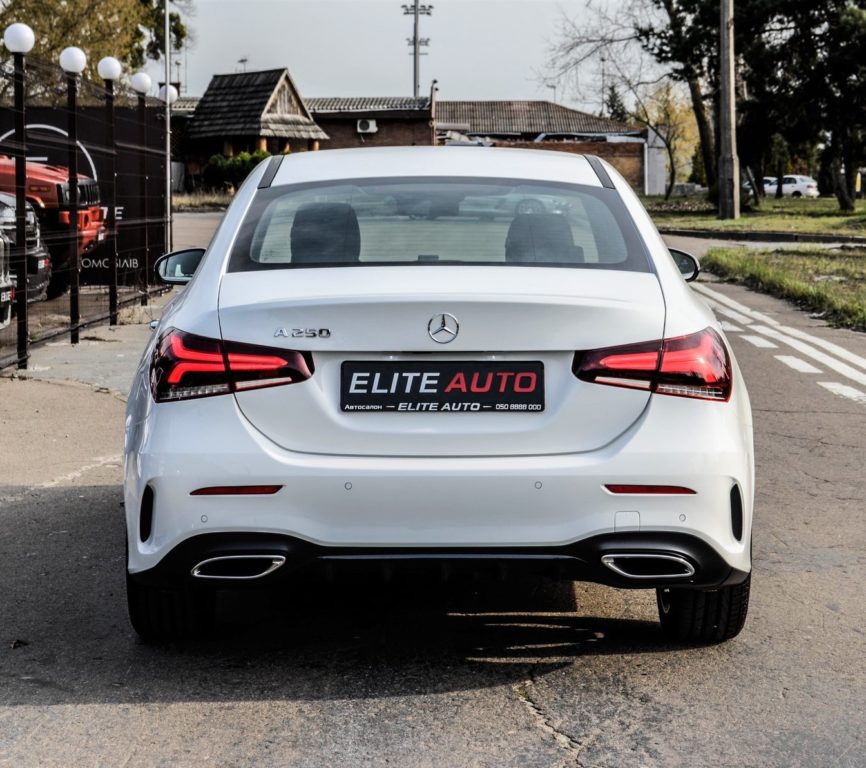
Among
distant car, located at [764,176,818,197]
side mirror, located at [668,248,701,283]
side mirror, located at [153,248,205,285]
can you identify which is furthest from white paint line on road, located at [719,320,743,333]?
distant car, located at [764,176,818,197]

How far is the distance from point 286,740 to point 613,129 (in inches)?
4195

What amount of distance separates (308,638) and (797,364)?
797 centimetres

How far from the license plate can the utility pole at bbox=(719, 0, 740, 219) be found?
3326 centimetres

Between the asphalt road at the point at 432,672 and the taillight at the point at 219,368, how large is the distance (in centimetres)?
85

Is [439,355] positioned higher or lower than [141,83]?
lower

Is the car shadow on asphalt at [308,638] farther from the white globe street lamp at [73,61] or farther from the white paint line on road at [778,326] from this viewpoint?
the white globe street lamp at [73,61]

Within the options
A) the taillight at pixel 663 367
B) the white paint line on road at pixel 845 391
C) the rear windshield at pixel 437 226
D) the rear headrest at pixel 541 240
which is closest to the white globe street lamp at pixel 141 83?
the white paint line on road at pixel 845 391

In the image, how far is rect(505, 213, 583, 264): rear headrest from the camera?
425 centimetres

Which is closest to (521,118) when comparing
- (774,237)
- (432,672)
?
(774,237)

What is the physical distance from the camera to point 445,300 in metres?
3.80

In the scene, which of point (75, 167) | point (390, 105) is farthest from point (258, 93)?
point (75, 167)

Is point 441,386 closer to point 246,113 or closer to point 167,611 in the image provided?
point 167,611

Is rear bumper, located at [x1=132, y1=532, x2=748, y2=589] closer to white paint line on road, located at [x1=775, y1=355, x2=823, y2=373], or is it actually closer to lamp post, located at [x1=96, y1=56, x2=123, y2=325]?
white paint line on road, located at [x1=775, y1=355, x2=823, y2=373]

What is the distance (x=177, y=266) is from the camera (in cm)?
550
